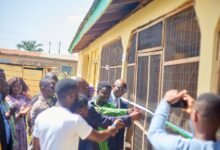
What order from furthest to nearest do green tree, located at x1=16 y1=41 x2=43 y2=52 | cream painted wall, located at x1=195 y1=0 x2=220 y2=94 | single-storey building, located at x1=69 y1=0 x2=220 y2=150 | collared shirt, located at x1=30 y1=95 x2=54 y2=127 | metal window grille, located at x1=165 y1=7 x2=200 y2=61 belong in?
green tree, located at x1=16 y1=41 x2=43 y2=52, collared shirt, located at x1=30 y1=95 x2=54 y2=127, metal window grille, located at x1=165 y1=7 x2=200 y2=61, single-storey building, located at x1=69 y1=0 x2=220 y2=150, cream painted wall, located at x1=195 y1=0 x2=220 y2=94

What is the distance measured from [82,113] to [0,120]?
1454 mm

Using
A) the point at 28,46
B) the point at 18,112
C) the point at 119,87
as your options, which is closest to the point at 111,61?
the point at 18,112

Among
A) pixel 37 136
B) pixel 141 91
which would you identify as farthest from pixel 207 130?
pixel 141 91

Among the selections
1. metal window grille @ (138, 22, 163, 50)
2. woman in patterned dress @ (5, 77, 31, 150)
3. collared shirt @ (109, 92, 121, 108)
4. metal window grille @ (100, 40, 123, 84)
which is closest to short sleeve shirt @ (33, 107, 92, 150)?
collared shirt @ (109, 92, 121, 108)

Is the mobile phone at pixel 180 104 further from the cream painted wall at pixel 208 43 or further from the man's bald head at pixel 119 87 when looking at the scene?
the man's bald head at pixel 119 87

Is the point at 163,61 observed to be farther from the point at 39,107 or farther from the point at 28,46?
the point at 28,46

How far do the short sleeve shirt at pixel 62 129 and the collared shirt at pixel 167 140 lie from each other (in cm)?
100

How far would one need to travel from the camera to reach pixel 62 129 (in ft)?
9.46

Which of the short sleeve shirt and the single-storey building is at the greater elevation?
the single-storey building

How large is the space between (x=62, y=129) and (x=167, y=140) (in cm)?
119

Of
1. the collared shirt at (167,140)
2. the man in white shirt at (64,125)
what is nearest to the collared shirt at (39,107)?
the man in white shirt at (64,125)

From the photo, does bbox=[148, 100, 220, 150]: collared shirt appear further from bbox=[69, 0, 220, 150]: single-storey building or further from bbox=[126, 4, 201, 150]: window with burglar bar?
bbox=[126, 4, 201, 150]: window with burglar bar

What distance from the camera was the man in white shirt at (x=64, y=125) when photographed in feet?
9.49

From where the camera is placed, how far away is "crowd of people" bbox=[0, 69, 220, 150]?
6.00 ft
